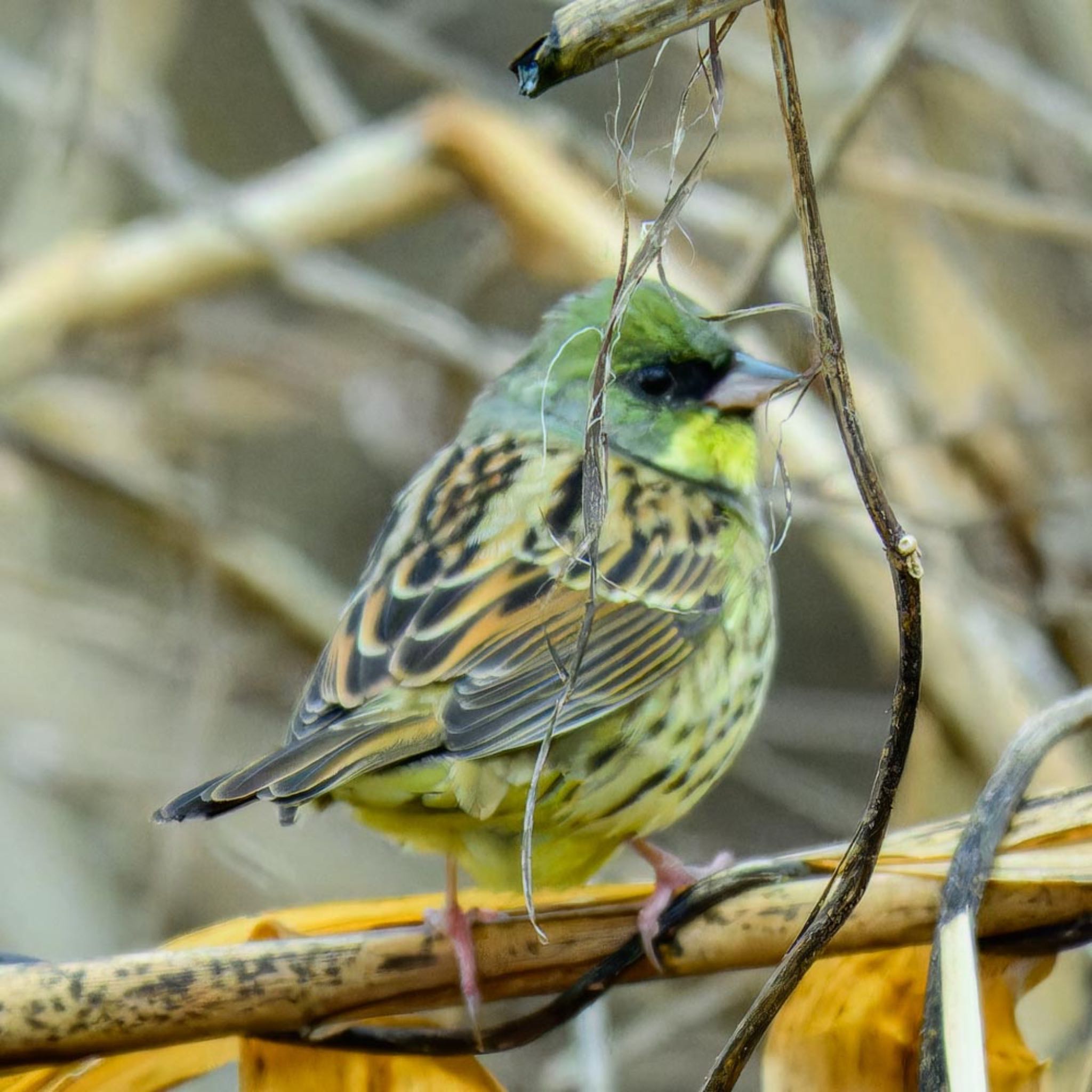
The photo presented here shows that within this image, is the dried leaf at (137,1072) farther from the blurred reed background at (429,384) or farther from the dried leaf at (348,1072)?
the blurred reed background at (429,384)

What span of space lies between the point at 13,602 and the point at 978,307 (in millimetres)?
2477

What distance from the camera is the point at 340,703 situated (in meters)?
1.96

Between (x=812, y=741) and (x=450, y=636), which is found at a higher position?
(x=812, y=741)

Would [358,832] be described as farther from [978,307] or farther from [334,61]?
[334,61]

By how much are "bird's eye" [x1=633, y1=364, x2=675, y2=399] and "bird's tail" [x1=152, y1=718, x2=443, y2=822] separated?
2.41 feet

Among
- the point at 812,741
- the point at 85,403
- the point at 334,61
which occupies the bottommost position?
the point at 812,741

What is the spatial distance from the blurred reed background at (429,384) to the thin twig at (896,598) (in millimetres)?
1759

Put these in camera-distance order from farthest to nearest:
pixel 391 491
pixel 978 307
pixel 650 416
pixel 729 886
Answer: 1. pixel 391 491
2. pixel 978 307
3. pixel 650 416
4. pixel 729 886

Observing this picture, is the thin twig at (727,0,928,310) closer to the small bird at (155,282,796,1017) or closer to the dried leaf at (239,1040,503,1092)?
the small bird at (155,282,796,1017)

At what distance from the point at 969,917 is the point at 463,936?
565 millimetres

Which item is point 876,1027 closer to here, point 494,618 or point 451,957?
point 451,957

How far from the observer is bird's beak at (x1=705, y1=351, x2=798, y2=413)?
233cm

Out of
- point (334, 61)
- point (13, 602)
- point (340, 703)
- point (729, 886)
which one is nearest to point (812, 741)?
point (13, 602)

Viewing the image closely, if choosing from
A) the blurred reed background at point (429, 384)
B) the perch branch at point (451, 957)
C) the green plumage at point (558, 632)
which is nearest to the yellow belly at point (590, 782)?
the green plumage at point (558, 632)
